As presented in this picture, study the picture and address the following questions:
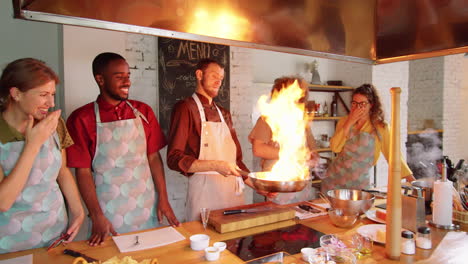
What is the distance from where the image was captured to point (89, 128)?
237 cm

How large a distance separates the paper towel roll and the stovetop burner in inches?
28.2

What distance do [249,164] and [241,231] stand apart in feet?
8.57

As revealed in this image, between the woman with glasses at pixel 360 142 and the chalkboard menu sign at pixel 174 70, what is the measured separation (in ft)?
5.83

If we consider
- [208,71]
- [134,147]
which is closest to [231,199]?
[134,147]

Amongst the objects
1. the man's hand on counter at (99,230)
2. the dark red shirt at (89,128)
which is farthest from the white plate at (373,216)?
the dark red shirt at (89,128)

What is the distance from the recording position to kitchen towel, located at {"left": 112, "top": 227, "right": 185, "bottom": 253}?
157 centimetres

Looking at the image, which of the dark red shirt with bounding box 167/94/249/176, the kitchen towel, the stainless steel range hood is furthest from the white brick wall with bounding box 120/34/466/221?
the stainless steel range hood

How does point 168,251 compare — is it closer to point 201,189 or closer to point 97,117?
point 201,189

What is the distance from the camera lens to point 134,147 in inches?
97.9

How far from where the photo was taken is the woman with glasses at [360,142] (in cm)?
297

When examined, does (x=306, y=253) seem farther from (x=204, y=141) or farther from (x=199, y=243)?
(x=204, y=141)

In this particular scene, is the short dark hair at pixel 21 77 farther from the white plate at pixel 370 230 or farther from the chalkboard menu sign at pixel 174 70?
the white plate at pixel 370 230

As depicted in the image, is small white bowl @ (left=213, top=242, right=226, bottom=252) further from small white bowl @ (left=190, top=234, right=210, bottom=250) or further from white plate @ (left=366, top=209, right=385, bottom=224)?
white plate @ (left=366, top=209, right=385, bottom=224)

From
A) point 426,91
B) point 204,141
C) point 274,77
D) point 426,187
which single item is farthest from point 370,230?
point 426,91
